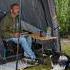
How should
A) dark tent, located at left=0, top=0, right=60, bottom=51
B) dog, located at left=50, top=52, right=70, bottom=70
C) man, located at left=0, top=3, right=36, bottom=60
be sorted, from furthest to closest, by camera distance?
dark tent, located at left=0, top=0, right=60, bottom=51 < man, located at left=0, top=3, right=36, bottom=60 < dog, located at left=50, top=52, right=70, bottom=70

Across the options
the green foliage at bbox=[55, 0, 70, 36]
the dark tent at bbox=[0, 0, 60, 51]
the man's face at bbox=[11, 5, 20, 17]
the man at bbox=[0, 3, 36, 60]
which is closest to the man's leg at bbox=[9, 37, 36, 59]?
the man at bbox=[0, 3, 36, 60]

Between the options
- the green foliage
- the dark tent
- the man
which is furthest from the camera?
the green foliage

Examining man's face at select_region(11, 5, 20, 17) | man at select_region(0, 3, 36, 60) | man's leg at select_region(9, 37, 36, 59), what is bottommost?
man's leg at select_region(9, 37, 36, 59)

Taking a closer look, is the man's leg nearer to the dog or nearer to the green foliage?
the dog

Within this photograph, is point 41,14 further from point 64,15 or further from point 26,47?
point 64,15

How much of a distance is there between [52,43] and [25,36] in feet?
2.49

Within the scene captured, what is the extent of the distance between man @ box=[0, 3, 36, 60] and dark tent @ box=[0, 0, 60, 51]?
65cm

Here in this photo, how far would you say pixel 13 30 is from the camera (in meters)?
5.14

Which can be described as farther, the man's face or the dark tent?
the dark tent

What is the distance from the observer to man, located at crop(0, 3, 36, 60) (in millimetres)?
5094

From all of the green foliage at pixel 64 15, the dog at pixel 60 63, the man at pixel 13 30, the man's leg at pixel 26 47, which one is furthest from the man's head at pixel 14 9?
the green foliage at pixel 64 15

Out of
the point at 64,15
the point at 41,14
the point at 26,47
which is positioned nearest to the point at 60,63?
the point at 26,47

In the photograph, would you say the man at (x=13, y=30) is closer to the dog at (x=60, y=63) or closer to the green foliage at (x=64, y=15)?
the dog at (x=60, y=63)

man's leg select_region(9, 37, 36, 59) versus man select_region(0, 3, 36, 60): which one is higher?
man select_region(0, 3, 36, 60)
